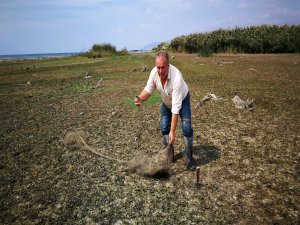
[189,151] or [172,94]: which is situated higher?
[172,94]

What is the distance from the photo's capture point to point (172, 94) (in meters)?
4.52

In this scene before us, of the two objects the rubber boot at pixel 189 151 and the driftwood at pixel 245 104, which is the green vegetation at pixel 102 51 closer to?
the driftwood at pixel 245 104

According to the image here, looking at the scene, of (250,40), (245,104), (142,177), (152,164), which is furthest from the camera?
(250,40)

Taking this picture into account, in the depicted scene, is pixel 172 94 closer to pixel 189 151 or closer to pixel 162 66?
pixel 162 66

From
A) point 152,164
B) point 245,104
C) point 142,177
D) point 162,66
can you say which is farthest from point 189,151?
point 245,104

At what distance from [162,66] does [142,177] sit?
2.12 metres

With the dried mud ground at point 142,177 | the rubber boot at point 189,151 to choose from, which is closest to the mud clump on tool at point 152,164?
the dried mud ground at point 142,177

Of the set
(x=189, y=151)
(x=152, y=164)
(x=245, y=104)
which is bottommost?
(x=152, y=164)

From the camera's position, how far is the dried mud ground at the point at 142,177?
159 inches

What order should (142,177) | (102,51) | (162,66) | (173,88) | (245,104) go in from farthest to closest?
(102,51) < (245,104) < (142,177) < (173,88) < (162,66)

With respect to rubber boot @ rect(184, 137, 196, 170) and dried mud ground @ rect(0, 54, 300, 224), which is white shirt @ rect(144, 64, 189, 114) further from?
dried mud ground @ rect(0, 54, 300, 224)

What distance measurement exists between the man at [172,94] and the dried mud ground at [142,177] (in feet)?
2.73

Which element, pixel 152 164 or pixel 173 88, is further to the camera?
pixel 152 164

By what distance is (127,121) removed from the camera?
808cm
